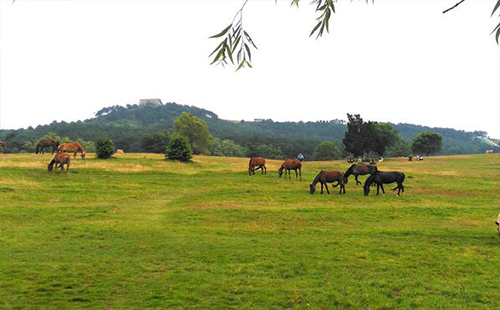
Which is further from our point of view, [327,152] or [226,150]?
[226,150]

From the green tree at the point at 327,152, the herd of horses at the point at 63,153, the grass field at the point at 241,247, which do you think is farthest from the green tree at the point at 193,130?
the grass field at the point at 241,247

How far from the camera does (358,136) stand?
206 ft

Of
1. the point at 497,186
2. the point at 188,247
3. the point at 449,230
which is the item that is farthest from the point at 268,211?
the point at 497,186

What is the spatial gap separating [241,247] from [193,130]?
6779cm

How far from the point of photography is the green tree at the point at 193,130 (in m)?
80.3

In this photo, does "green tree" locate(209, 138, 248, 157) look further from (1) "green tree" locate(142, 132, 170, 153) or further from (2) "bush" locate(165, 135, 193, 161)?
(2) "bush" locate(165, 135, 193, 161)

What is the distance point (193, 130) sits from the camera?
81188mm

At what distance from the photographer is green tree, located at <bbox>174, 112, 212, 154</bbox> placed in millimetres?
80312

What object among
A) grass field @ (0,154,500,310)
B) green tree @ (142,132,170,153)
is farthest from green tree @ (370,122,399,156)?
green tree @ (142,132,170,153)

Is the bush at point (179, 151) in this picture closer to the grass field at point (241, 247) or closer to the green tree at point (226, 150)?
the grass field at point (241, 247)

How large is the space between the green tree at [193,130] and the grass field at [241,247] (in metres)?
49.5

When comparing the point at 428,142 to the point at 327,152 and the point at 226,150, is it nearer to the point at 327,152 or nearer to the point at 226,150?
the point at 327,152

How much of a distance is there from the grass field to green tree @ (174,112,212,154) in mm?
49523

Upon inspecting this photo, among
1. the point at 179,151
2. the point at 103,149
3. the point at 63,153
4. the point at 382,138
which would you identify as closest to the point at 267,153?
the point at 382,138
